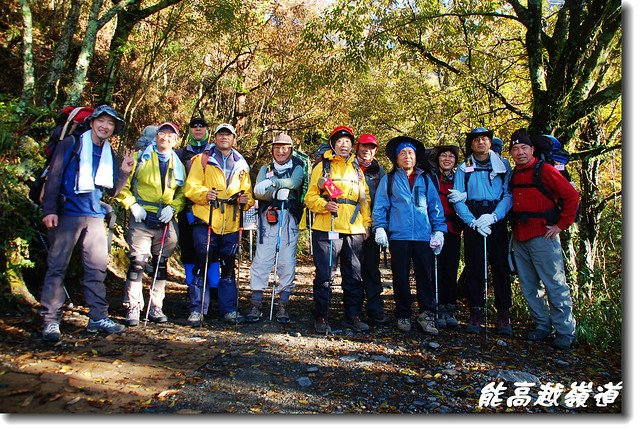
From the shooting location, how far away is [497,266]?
20.2 ft

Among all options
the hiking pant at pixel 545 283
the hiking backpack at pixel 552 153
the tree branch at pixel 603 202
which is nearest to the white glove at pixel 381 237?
the hiking pant at pixel 545 283

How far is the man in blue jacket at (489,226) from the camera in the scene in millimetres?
6117

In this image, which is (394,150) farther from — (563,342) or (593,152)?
(563,342)

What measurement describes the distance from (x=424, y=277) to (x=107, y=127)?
14.7 feet

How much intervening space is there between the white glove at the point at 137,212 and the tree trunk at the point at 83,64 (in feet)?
9.20

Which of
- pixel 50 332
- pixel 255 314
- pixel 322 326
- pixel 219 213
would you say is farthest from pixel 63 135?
pixel 322 326

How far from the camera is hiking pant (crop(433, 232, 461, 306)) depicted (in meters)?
6.56

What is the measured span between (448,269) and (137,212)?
14.5 feet

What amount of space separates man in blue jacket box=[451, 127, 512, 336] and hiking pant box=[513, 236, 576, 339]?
0.25m

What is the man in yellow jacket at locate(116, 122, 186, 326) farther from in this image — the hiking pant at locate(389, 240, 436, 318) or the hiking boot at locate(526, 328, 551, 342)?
the hiking boot at locate(526, 328, 551, 342)

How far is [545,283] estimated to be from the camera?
573 cm

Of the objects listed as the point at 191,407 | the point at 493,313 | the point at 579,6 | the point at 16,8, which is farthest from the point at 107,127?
the point at 16,8

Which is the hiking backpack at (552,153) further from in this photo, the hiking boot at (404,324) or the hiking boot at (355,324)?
the hiking boot at (355,324)

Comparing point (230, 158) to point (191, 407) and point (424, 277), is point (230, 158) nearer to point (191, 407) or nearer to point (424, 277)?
point (424, 277)
